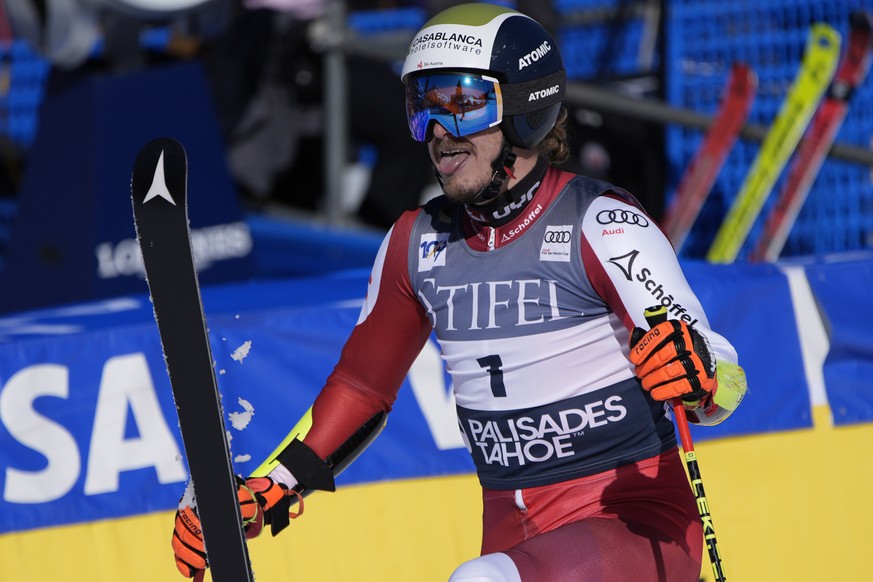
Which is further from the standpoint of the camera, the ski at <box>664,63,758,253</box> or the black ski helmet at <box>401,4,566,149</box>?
the ski at <box>664,63,758,253</box>

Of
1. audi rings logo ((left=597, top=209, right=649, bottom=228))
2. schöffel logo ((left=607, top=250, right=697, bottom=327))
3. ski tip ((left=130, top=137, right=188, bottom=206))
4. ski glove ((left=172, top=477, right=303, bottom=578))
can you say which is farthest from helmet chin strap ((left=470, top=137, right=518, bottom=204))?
ski glove ((left=172, top=477, right=303, bottom=578))

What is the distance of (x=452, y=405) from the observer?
15.0 feet

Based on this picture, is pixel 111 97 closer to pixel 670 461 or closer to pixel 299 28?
pixel 299 28

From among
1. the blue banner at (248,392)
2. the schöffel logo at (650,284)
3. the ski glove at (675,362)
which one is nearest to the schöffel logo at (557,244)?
the schöffel logo at (650,284)

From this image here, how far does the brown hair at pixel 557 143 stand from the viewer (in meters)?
3.55

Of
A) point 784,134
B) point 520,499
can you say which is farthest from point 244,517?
point 784,134

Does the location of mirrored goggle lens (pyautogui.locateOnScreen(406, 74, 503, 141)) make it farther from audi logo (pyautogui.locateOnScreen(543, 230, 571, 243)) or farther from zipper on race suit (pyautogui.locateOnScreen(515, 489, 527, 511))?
zipper on race suit (pyautogui.locateOnScreen(515, 489, 527, 511))

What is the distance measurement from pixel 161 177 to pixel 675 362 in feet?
4.25

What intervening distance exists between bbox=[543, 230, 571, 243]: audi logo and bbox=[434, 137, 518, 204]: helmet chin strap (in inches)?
6.9

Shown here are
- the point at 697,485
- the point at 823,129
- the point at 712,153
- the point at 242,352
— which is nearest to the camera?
the point at 697,485

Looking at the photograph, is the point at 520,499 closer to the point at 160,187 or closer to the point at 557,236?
the point at 557,236

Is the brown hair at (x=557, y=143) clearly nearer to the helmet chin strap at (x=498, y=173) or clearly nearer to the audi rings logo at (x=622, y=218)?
the helmet chin strap at (x=498, y=173)

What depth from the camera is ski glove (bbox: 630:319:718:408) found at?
285 centimetres

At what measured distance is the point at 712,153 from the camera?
289 inches
